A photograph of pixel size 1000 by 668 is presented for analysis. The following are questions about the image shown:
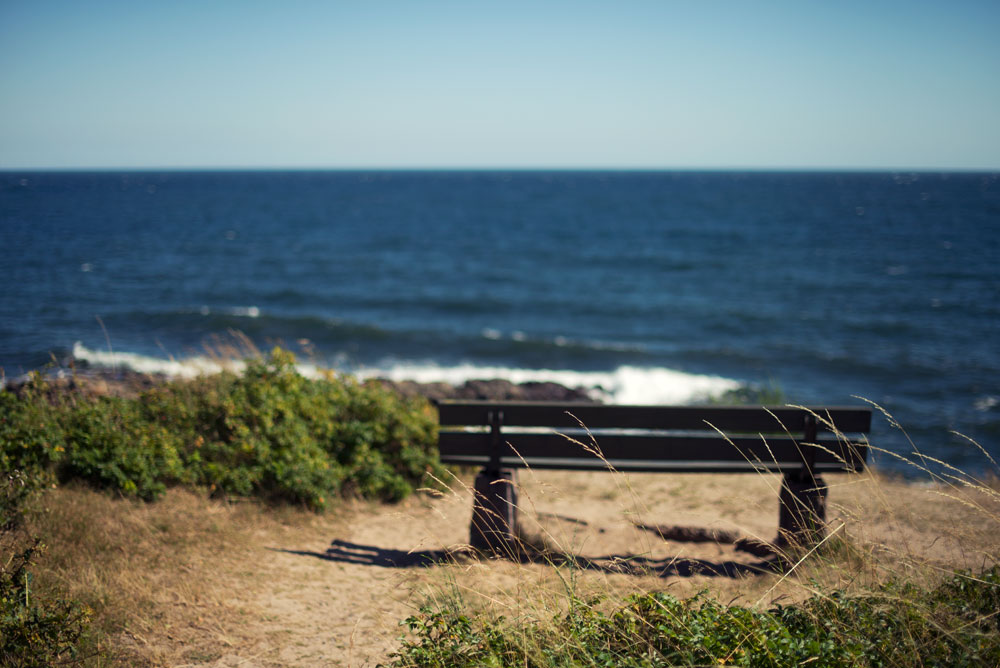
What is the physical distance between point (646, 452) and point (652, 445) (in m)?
0.07

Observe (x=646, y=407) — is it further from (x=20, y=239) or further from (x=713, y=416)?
(x=20, y=239)

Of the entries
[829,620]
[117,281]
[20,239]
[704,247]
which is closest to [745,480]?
[829,620]

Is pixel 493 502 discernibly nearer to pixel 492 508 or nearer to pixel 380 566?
pixel 492 508

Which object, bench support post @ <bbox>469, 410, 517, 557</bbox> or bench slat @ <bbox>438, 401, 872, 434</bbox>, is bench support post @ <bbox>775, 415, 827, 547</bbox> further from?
bench support post @ <bbox>469, 410, 517, 557</bbox>

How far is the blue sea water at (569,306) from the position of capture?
1596 cm

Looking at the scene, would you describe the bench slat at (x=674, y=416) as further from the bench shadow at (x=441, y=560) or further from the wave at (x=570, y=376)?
the wave at (x=570, y=376)

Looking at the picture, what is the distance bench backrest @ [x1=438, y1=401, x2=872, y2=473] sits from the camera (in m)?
4.73

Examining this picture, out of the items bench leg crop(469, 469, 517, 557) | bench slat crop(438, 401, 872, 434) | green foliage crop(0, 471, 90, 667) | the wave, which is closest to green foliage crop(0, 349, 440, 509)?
green foliage crop(0, 471, 90, 667)

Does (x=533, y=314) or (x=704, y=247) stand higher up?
(x=704, y=247)

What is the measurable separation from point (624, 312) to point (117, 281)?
21.0 meters

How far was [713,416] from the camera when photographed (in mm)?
4773

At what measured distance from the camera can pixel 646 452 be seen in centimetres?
498

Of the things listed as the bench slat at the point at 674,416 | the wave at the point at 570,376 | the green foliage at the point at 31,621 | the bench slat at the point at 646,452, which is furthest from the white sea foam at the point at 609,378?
the green foliage at the point at 31,621

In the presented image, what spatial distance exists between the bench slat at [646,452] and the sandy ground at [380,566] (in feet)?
1.31
